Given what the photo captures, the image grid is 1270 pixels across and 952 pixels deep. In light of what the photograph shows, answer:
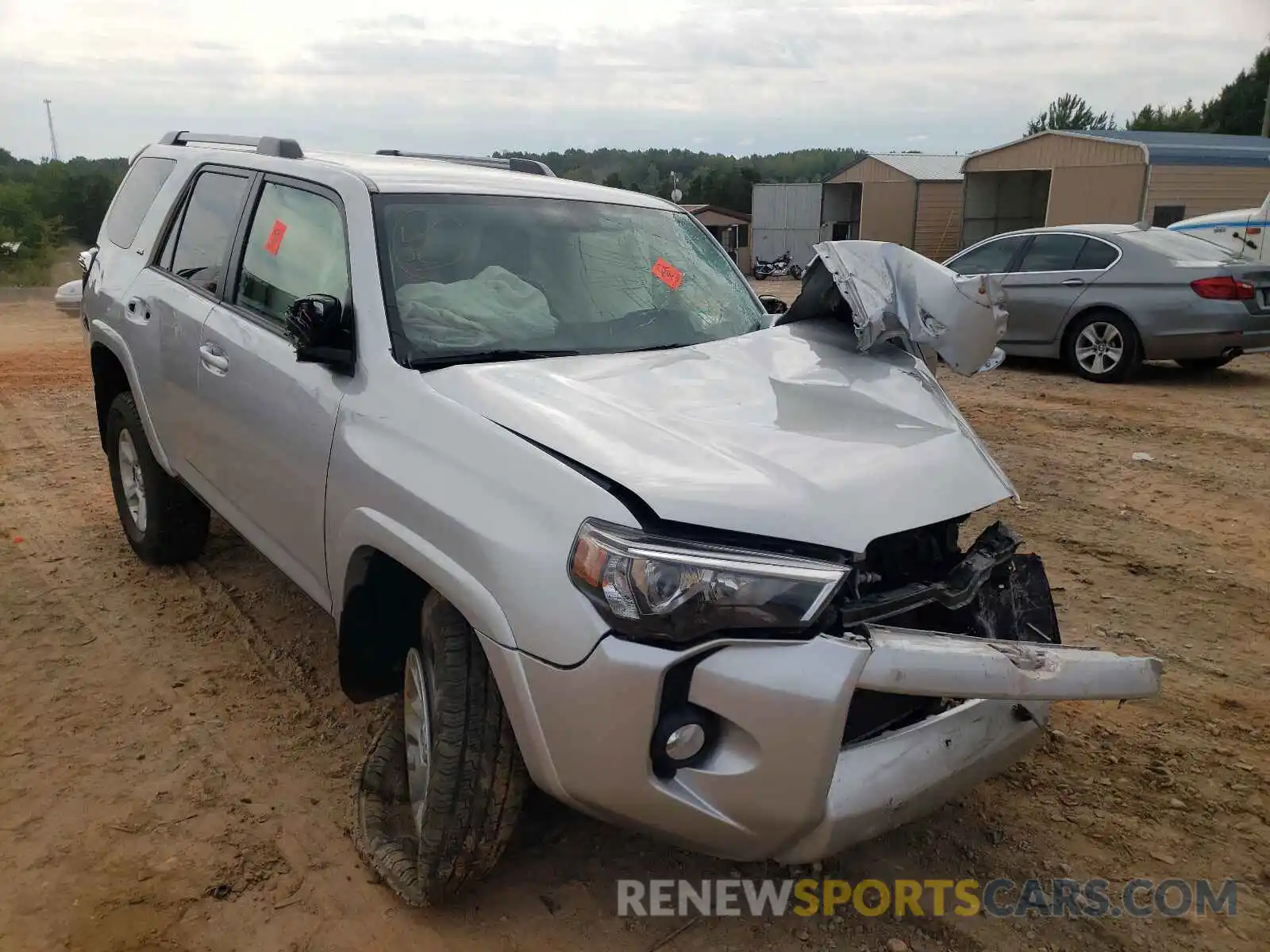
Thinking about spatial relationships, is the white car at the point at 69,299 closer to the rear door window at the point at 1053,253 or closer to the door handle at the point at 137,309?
the door handle at the point at 137,309

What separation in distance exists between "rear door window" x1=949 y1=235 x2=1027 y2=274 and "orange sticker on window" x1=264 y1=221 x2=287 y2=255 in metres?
8.38

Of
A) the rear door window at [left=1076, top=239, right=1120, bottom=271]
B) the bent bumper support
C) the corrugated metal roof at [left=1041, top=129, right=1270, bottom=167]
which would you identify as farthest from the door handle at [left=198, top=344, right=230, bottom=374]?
the corrugated metal roof at [left=1041, top=129, right=1270, bottom=167]

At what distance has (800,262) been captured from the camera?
114ft

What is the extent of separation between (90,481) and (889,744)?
6053 mm

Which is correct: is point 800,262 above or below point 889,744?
below

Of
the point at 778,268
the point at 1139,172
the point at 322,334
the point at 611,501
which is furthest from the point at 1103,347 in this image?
the point at 778,268

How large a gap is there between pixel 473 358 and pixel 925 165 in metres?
29.5

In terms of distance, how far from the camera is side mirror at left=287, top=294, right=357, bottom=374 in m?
2.81

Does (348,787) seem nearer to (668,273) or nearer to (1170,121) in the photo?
(668,273)

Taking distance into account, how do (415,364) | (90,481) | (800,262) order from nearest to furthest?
(415,364) → (90,481) → (800,262)

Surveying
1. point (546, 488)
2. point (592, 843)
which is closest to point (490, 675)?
point (546, 488)

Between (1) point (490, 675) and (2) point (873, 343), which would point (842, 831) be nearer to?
(1) point (490, 675)

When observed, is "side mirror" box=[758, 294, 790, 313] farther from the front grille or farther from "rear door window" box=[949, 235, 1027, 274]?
"rear door window" box=[949, 235, 1027, 274]

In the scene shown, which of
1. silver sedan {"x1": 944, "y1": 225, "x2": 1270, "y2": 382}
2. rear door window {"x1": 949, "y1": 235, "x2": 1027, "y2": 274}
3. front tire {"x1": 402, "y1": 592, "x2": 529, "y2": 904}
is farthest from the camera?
rear door window {"x1": 949, "y1": 235, "x2": 1027, "y2": 274}
